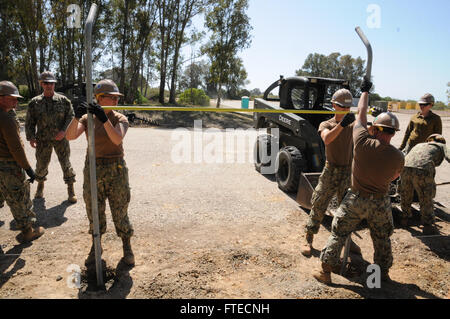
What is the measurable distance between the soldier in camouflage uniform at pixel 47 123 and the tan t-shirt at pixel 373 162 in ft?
13.6

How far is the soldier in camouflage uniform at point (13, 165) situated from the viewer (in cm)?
347

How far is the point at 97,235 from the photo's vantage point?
3004mm

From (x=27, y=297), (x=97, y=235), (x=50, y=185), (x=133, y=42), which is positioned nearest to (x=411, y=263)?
(x=97, y=235)

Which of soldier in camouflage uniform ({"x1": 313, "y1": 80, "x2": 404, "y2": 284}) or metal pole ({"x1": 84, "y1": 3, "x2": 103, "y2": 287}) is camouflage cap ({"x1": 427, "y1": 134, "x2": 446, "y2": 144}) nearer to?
soldier in camouflage uniform ({"x1": 313, "y1": 80, "x2": 404, "y2": 284})

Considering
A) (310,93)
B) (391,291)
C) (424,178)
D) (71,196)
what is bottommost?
(391,291)

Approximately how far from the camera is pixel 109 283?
10.1ft

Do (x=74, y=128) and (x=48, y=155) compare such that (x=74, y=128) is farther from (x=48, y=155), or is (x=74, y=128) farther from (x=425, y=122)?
(x=425, y=122)

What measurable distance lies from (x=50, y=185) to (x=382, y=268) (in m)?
5.53

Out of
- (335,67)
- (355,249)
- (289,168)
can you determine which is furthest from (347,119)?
(335,67)

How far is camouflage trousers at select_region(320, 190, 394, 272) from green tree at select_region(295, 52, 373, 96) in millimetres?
43575

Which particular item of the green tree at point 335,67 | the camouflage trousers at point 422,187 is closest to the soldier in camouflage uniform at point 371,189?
the camouflage trousers at point 422,187

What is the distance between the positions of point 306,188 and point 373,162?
1906 mm

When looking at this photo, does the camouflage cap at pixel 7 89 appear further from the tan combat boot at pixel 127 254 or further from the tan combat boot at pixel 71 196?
the tan combat boot at pixel 127 254

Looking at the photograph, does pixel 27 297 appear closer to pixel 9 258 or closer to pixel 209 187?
pixel 9 258
